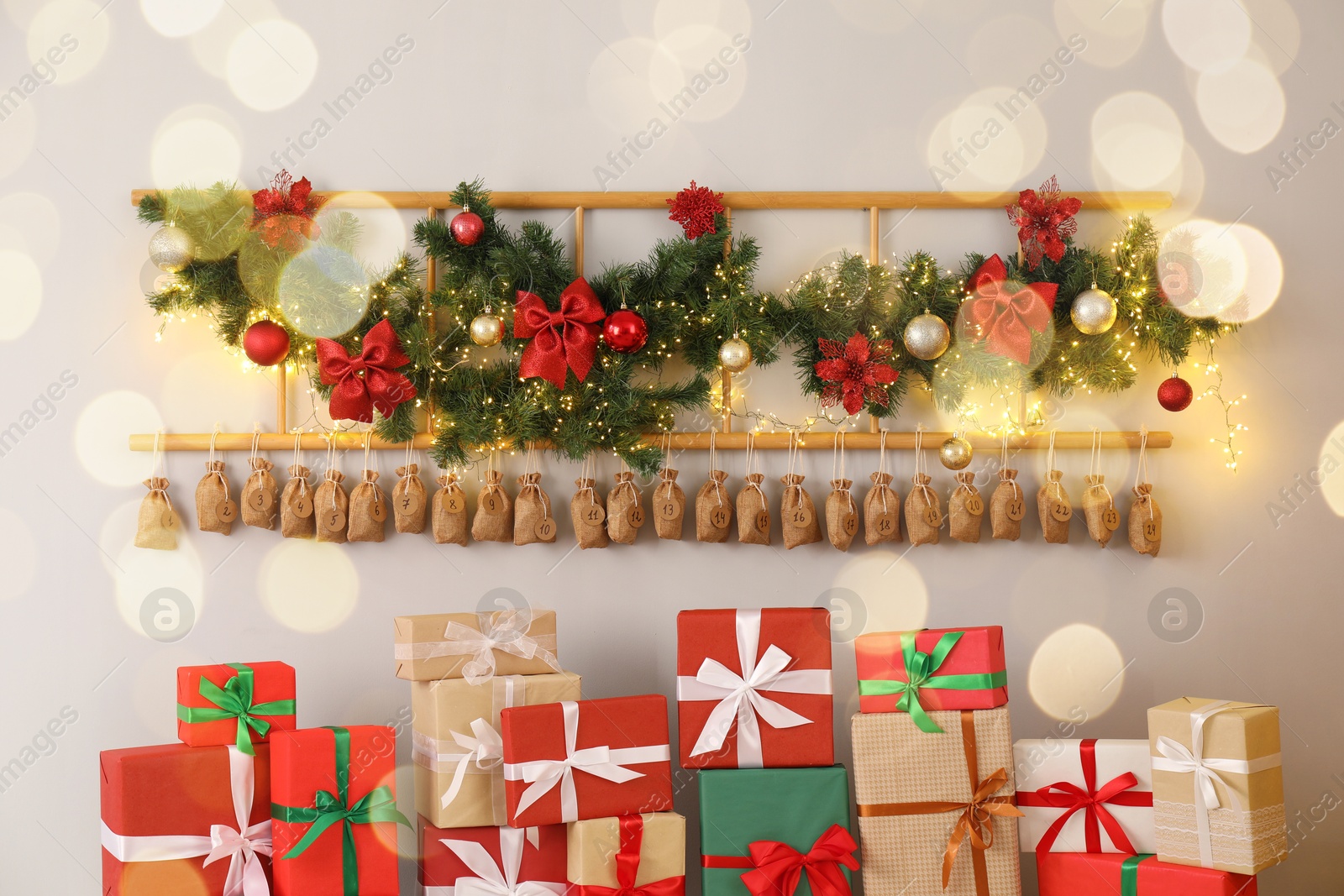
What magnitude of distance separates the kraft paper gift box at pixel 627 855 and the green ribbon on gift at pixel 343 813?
315mm

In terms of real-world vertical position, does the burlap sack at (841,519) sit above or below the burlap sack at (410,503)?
below

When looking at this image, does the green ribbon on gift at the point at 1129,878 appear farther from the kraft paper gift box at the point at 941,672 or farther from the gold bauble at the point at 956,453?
the gold bauble at the point at 956,453

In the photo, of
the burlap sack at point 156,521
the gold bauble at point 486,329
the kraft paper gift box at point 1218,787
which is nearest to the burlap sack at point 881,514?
the kraft paper gift box at point 1218,787

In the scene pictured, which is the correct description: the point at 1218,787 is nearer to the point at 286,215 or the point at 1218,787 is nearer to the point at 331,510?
the point at 331,510

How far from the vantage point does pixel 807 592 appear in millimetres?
→ 2082

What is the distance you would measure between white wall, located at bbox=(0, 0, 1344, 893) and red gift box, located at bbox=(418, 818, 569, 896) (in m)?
0.45

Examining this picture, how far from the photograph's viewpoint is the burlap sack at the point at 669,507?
1.99 metres

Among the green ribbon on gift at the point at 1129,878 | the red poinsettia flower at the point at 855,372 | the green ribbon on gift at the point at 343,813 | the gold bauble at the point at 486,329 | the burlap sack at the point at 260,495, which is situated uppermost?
the gold bauble at the point at 486,329

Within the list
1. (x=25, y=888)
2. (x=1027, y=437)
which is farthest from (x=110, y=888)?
(x=1027, y=437)

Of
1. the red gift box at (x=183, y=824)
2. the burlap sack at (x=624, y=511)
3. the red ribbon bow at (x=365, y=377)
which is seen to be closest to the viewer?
the red gift box at (x=183, y=824)

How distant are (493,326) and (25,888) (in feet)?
4.93

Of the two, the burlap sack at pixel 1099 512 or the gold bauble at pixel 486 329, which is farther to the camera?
the burlap sack at pixel 1099 512

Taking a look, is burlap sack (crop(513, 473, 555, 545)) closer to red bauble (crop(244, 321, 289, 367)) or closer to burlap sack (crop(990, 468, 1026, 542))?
red bauble (crop(244, 321, 289, 367))

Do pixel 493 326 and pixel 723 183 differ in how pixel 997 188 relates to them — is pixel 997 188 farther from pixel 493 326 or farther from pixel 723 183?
pixel 493 326
